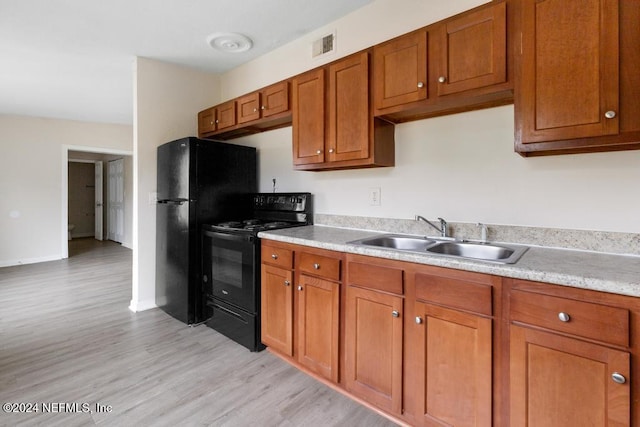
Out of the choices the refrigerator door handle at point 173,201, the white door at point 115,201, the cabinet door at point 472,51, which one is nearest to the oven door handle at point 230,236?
the refrigerator door handle at point 173,201

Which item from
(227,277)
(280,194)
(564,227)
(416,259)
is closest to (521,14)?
(564,227)

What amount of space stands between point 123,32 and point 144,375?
2723 mm

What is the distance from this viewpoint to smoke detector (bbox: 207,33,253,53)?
2838 millimetres

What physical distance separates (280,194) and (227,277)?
2.83 ft

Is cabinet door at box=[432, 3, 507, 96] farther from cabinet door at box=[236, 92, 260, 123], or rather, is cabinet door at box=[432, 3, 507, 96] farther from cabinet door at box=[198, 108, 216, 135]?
cabinet door at box=[198, 108, 216, 135]

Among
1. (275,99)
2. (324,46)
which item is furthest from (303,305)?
(324,46)

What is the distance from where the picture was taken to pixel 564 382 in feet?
3.73

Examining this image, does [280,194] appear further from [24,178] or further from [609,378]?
[24,178]

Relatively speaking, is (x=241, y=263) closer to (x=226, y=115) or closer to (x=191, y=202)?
(x=191, y=202)

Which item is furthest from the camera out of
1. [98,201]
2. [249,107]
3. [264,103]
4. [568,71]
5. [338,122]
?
[98,201]

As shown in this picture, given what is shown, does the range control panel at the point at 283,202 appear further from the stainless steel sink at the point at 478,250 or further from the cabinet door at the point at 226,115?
the stainless steel sink at the point at 478,250

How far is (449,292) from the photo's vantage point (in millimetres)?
1398

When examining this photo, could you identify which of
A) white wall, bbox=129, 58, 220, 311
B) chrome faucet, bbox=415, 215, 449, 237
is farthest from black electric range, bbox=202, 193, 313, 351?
chrome faucet, bbox=415, 215, 449, 237

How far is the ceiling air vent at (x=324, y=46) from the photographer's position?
2629 mm
